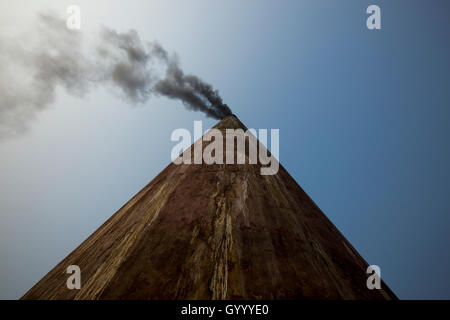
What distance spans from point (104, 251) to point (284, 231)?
54.5 inches

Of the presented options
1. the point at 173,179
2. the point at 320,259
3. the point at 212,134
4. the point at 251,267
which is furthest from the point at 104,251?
the point at 212,134

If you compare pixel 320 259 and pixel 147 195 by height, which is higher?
pixel 147 195

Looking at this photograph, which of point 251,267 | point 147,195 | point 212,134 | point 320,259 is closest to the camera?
point 251,267

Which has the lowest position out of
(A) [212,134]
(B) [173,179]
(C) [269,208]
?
(C) [269,208]

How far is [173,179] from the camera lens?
2.51m
